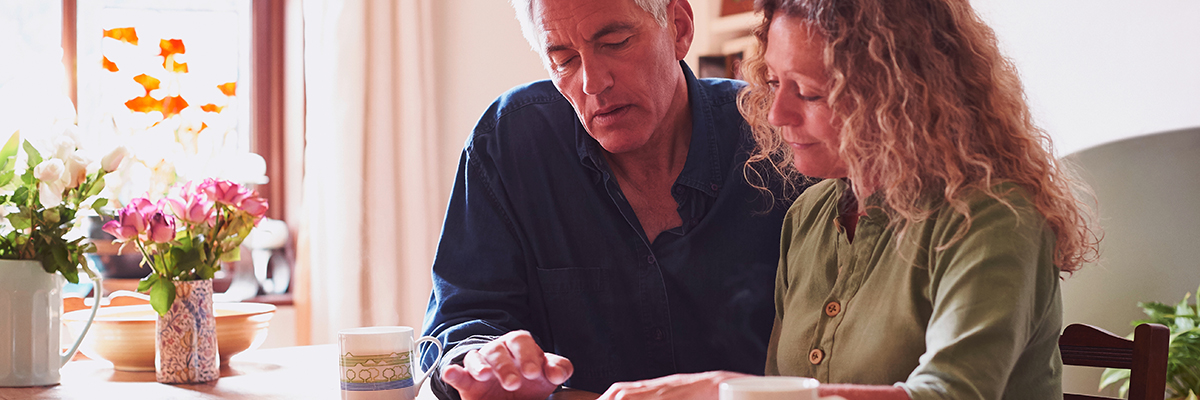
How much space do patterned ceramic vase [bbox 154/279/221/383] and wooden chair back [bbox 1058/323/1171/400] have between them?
4.11 ft

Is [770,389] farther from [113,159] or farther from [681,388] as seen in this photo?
[113,159]

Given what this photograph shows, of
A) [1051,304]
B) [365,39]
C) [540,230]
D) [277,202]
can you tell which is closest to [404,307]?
[277,202]

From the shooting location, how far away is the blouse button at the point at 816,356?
1.02 m

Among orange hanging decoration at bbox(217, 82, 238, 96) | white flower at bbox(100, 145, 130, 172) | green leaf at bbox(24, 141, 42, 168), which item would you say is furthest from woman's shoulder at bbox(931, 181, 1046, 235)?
orange hanging decoration at bbox(217, 82, 238, 96)

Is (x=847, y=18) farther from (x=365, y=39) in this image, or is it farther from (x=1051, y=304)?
(x=365, y=39)

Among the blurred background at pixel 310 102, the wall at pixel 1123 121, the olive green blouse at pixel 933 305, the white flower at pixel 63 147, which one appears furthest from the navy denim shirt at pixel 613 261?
the blurred background at pixel 310 102

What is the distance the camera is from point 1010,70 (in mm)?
987

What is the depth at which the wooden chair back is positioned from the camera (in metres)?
1.14

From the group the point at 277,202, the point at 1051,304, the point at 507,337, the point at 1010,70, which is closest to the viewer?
the point at 1051,304

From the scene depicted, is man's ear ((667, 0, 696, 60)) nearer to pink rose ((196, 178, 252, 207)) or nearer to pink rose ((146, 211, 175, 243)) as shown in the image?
pink rose ((196, 178, 252, 207))

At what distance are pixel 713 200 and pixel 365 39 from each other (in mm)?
2164

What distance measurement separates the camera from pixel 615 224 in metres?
1.45

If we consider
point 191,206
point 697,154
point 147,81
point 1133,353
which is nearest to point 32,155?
point 191,206

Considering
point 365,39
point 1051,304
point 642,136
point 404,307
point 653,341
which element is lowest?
Result: point 404,307
